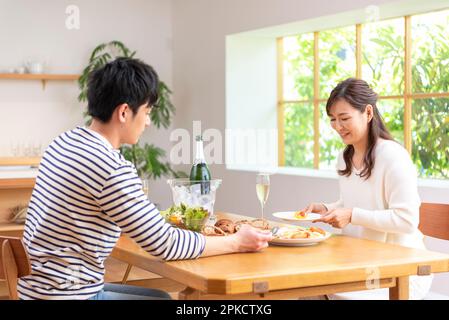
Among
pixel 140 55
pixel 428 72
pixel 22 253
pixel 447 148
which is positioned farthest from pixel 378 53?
pixel 22 253

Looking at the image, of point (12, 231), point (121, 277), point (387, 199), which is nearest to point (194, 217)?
point (387, 199)

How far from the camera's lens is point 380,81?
526cm

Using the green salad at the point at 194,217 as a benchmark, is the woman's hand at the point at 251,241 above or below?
below

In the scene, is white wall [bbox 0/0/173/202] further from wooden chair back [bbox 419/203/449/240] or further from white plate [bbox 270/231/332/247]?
white plate [bbox 270/231/332/247]

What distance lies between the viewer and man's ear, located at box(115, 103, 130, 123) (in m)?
2.06

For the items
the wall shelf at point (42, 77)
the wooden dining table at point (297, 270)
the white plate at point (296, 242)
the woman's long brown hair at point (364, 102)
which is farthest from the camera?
the wall shelf at point (42, 77)

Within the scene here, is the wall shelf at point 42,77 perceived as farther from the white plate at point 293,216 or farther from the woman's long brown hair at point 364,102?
the white plate at point 293,216

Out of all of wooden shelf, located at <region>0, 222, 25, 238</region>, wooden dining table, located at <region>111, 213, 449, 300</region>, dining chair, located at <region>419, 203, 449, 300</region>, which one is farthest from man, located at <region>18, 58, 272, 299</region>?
wooden shelf, located at <region>0, 222, 25, 238</region>

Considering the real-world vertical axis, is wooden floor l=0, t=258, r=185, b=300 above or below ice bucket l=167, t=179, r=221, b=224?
below

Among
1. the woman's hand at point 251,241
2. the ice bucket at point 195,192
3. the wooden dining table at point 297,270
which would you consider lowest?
the wooden dining table at point 297,270

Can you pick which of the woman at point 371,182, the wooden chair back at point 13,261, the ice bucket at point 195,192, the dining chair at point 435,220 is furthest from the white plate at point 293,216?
the wooden chair back at point 13,261

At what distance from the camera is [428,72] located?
4887 millimetres

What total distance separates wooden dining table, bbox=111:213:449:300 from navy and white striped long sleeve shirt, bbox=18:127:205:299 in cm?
16

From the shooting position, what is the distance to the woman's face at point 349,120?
2.82 meters
